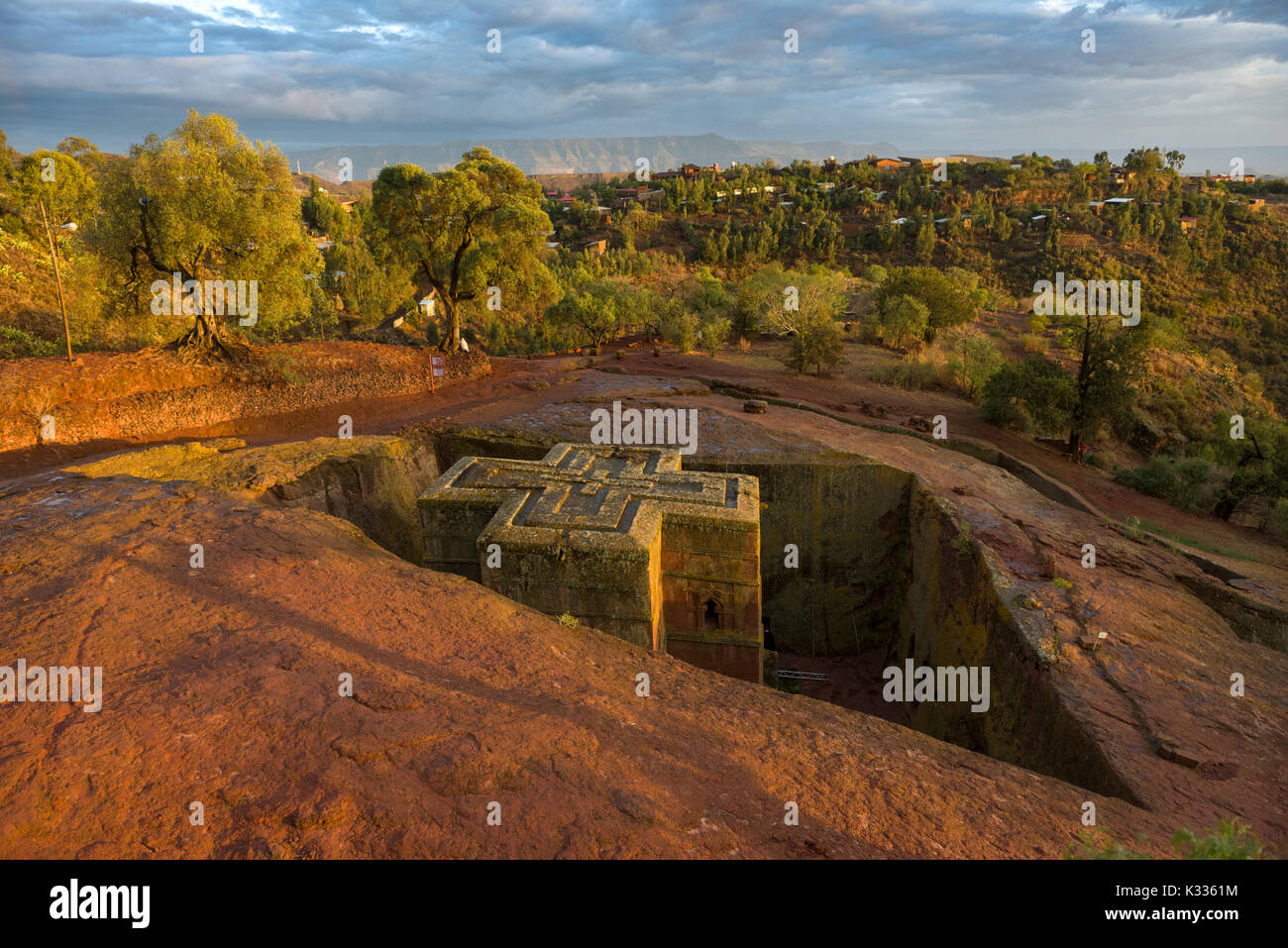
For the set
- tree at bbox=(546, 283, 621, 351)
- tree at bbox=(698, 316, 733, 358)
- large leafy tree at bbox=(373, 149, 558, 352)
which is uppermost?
large leafy tree at bbox=(373, 149, 558, 352)

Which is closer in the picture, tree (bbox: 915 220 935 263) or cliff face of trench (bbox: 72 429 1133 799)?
cliff face of trench (bbox: 72 429 1133 799)

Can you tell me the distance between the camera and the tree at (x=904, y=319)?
1091 inches

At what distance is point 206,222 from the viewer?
14688 mm

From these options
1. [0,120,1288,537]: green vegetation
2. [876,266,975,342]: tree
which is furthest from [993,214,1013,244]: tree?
[876,266,975,342]: tree

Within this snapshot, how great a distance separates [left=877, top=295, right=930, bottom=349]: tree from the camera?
2770cm

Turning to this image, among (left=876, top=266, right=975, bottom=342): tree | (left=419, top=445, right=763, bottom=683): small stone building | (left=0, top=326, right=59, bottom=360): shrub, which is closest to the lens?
(left=419, top=445, right=763, bottom=683): small stone building

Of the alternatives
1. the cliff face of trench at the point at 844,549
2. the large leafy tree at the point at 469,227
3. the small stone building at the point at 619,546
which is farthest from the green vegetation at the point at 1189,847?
the large leafy tree at the point at 469,227

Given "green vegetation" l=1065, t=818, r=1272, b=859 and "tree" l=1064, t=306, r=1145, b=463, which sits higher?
"tree" l=1064, t=306, r=1145, b=463

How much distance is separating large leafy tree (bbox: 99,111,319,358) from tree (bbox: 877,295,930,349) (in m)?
22.2

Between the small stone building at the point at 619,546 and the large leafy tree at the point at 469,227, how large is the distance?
34.1ft

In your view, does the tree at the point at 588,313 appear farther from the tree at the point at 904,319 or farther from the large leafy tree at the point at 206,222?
the tree at the point at 904,319

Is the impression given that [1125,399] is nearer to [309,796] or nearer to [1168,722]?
[1168,722]

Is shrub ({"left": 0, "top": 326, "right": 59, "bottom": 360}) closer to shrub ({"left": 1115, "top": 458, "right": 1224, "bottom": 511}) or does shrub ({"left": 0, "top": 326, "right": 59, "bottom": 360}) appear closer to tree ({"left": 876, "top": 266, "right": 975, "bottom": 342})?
shrub ({"left": 1115, "top": 458, "right": 1224, "bottom": 511})

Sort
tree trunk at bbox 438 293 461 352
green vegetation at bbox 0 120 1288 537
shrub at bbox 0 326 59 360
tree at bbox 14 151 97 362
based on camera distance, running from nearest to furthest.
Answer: green vegetation at bbox 0 120 1288 537
shrub at bbox 0 326 59 360
tree trunk at bbox 438 293 461 352
tree at bbox 14 151 97 362
